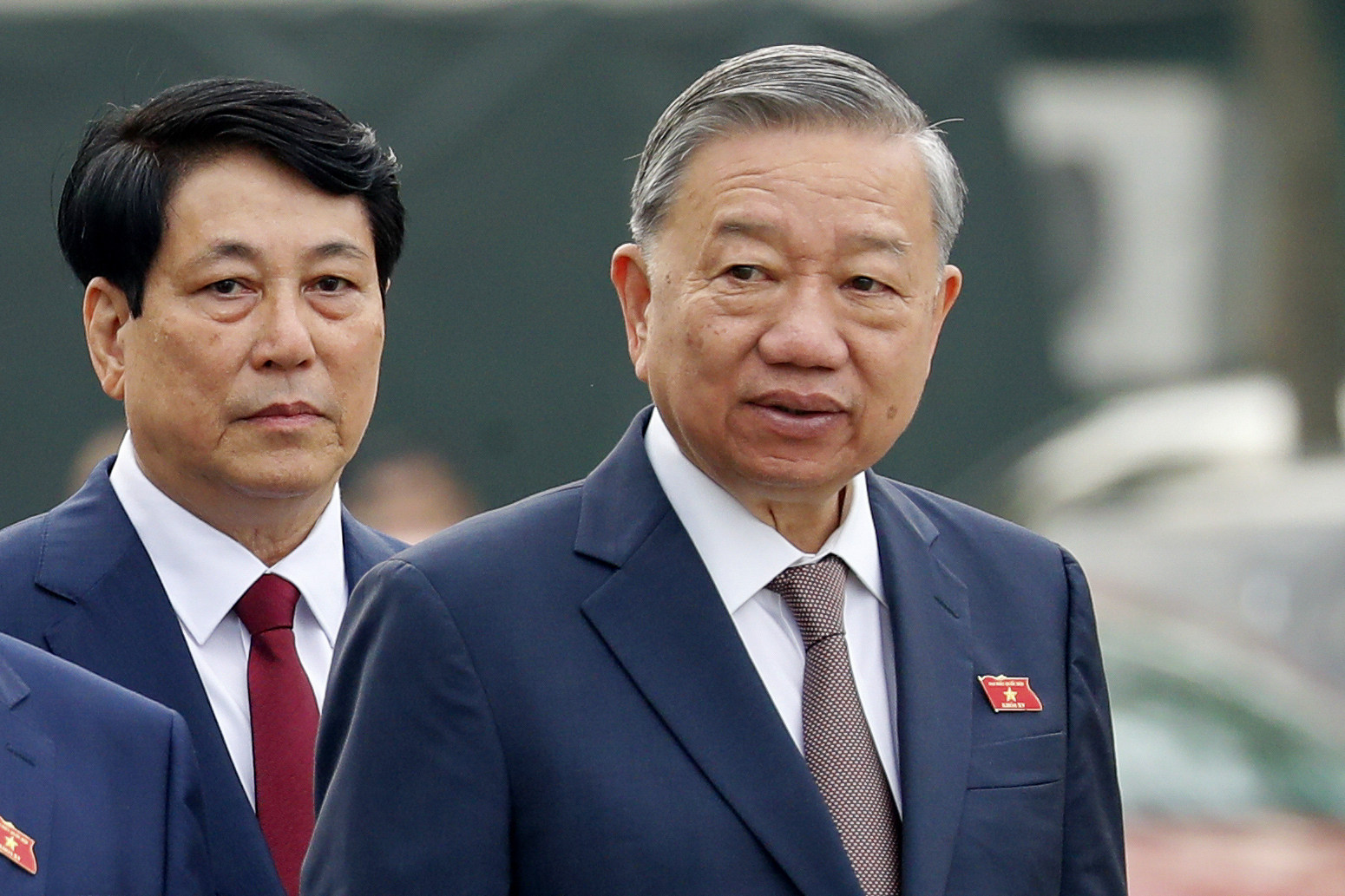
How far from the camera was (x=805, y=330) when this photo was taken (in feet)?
6.46

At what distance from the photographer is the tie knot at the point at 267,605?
2.41 metres

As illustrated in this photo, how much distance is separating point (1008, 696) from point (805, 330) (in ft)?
1.43

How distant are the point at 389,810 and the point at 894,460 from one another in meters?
4.23

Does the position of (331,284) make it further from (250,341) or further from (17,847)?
(17,847)

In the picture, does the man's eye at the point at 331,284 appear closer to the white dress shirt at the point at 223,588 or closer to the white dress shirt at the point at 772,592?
the white dress shirt at the point at 223,588

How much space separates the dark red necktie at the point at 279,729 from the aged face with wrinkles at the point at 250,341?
145 mm

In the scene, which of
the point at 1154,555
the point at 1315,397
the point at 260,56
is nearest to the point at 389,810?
the point at 260,56

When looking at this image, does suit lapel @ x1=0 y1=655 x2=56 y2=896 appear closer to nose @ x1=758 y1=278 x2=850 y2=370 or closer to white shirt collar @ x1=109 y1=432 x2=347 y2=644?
white shirt collar @ x1=109 y1=432 x2=347 y2=644

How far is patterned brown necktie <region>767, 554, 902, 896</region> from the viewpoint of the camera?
6.36ft

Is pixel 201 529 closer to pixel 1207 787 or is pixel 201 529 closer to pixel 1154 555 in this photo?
pixel 1207 787

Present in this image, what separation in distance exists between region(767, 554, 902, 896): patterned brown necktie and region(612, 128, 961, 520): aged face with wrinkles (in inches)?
4.4

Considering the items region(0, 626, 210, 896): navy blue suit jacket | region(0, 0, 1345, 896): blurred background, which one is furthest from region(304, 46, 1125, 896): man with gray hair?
region(0, 0, 1345, 896): blurred background

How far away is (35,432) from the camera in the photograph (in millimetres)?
5434

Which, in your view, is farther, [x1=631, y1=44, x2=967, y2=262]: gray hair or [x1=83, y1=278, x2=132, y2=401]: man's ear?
[x1=83, y1=278, x2=132, y2=401]: man's ear
